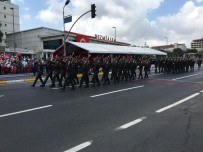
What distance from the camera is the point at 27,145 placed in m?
5.96

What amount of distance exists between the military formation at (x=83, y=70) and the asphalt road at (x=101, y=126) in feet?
18.4

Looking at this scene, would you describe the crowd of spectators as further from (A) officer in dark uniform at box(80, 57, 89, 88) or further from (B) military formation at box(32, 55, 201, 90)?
(A) officer in dark uniform at box(80, 57, 89, 88)

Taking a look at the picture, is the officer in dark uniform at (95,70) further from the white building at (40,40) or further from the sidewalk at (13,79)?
the white building at (40,40)

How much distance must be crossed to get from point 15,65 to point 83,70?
14.0m

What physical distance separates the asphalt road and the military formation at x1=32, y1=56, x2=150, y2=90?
562 cm

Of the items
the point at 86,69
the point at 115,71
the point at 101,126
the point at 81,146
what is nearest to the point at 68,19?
the point at 115,71

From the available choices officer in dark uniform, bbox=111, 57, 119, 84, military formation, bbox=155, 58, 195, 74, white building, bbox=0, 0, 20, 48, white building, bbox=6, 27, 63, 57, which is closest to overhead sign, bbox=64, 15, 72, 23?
military formation, bbox=155, 58, 195, 74

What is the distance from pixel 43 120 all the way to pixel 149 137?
2949 millimetres

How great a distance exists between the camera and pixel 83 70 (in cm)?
1772

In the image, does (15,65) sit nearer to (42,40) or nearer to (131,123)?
(131,123)

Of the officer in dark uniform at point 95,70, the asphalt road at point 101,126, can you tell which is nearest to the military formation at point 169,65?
the officer in dark uniform at point 95,70

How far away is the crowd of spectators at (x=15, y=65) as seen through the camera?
2878 centimetres

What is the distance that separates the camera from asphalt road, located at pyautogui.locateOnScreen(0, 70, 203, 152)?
19.5 feet

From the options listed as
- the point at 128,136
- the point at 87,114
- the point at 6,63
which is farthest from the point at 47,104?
the point at 6,63
